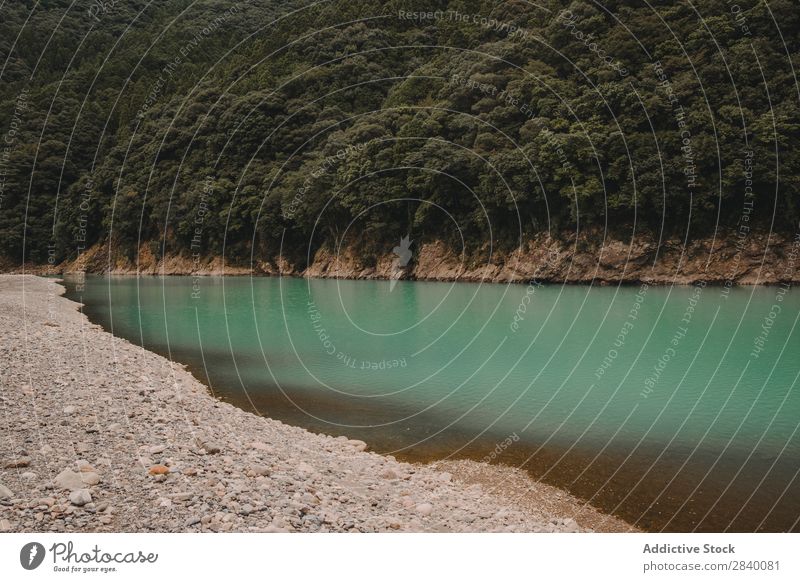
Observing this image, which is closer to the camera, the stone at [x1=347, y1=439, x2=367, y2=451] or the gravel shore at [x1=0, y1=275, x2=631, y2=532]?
the gravel shore at [x1=0, y1=275, x2=631, y2=532]

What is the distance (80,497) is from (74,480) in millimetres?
448

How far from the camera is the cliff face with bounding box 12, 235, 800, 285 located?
41.1 metres

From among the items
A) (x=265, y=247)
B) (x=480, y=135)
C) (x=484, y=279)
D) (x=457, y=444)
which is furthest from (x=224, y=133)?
(x=457, y=444)

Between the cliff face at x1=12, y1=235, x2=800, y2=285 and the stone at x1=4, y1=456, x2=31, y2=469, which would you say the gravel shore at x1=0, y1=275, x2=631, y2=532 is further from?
the cliff face at x1=12, y1=235, x2=800, y2=285

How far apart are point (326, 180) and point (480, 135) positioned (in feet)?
63.4

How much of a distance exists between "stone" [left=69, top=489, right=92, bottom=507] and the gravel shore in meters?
0.01

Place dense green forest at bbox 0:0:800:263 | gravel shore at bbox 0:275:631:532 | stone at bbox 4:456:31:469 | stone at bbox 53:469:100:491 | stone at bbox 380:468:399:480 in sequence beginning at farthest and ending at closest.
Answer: dense green forest at bbox 0:0:800:263 < stone at bbox 380:468:399:480 < stone at bbox 4:456:31:469 < stone at bbox 53:469:100:491 < gravel shore at bbox 0:275:631:532

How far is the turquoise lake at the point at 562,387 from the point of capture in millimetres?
8055

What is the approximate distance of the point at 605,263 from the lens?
4478 cm

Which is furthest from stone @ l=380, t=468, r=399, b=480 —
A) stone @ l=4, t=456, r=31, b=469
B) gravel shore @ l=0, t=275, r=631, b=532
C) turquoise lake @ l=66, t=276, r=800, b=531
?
stone @ l=4, t=456, r=31, b=469

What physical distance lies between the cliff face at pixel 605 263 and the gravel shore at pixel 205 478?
3953 centimetres

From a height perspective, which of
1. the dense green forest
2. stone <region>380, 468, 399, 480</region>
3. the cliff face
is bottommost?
stone <region>380, 468, 399, 480</region>

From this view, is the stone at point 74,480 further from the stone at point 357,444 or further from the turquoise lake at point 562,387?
the turquoise lake at point 562,387

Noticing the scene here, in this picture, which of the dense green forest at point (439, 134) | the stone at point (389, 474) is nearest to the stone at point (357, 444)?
the stone at point (389, 474)
